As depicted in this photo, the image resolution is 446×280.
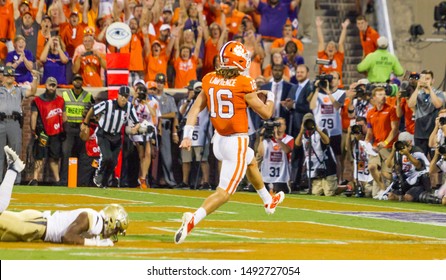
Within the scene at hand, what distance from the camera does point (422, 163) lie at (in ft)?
76.1

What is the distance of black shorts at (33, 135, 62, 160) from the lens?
84.5 feet

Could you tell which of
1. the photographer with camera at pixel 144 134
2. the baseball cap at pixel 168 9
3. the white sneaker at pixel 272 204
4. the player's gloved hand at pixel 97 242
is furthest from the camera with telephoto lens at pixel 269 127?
the player's gloved hand at pixel 97 242

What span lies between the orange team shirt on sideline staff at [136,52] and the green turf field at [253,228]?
2884mm

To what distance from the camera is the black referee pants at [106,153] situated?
83.8 feet

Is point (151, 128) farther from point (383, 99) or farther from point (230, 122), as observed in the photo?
point (230, 122)

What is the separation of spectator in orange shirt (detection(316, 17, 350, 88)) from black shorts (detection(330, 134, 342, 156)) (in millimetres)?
1829

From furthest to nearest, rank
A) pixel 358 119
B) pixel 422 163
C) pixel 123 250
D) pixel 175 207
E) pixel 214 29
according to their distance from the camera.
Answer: pixel 214 29 < pixel 358 119 < pixel 422 163 < pixel 175 207 < pixel 123 250

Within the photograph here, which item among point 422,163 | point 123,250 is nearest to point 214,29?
point 422,163

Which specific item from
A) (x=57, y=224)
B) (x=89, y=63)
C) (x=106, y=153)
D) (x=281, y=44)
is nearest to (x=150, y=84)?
(x=89, y=63)

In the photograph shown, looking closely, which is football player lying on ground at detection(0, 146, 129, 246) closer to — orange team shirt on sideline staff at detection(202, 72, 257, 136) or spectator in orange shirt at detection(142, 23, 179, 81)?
orange team shirt on sideline staff at detection(202, 72, 257, 136)

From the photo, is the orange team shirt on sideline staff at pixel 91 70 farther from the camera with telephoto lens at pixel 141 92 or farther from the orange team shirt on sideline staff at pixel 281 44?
the orange team shirt on sideline staff at pixel 281 44

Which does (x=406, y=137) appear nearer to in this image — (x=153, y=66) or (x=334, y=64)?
(x=334, y=64)

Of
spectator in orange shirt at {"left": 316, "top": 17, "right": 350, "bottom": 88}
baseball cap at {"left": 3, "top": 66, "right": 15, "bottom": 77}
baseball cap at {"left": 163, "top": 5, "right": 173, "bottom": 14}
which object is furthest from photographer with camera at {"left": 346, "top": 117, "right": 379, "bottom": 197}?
baseball cap at {"left": 3, "top": 66, "right": 15, "bottom": 77}

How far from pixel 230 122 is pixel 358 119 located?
362 inches
